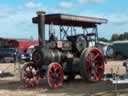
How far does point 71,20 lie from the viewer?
18500mm

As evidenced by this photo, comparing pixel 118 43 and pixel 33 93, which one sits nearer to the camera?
pixel 33 93

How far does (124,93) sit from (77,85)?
404cm

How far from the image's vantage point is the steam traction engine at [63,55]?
57.7 ft

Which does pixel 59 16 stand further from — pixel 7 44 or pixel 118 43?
pixel 7 44

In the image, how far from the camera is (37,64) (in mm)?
17891

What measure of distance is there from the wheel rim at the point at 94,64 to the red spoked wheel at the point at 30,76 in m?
2.10

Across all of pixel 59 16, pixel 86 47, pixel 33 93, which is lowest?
pixel 33 93

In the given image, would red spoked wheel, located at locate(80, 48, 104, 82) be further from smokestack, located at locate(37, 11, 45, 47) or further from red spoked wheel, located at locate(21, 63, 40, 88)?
red spoked wheel, located at locate(21, 63, 40, 88)

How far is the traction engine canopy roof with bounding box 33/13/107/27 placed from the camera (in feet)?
59.7

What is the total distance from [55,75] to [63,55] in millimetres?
1346

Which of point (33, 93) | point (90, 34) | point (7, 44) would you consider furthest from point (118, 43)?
point (33, 93)

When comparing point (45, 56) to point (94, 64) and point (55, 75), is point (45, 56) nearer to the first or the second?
point (55, 75)

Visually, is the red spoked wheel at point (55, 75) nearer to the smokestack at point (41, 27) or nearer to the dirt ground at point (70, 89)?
the dirt ground at point (70, 89)

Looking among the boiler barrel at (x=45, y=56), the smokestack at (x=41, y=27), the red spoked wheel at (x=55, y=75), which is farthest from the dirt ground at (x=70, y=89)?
the smokestack at (x=41, y=27)
